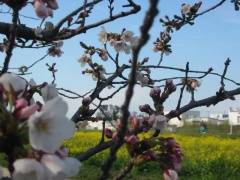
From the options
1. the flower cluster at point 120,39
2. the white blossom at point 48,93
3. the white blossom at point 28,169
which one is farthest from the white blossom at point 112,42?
the white blossom at point 28,169

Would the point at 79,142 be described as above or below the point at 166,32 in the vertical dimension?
below

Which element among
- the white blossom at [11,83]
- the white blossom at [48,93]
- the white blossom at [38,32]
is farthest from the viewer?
the white blossom at [38,32]

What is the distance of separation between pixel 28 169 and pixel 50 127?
0.11 meters

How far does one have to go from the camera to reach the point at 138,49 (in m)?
0.61

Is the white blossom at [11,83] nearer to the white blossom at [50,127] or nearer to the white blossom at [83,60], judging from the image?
the white blossom at [50,127]

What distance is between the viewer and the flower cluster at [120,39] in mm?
3365

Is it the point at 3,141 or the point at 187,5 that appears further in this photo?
the point at 187,5

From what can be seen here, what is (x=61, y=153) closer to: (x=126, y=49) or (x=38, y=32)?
(x=38, y=32)

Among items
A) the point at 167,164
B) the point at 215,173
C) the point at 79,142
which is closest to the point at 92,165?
the point at 215,173

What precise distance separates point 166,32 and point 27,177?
3809mm

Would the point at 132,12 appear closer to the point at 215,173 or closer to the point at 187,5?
the point at 187,5

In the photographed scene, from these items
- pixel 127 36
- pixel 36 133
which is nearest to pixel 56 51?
pixel 127 36

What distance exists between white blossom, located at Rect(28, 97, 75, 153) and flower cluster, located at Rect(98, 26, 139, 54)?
2396 millimetres

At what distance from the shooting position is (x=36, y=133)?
0.82 m
